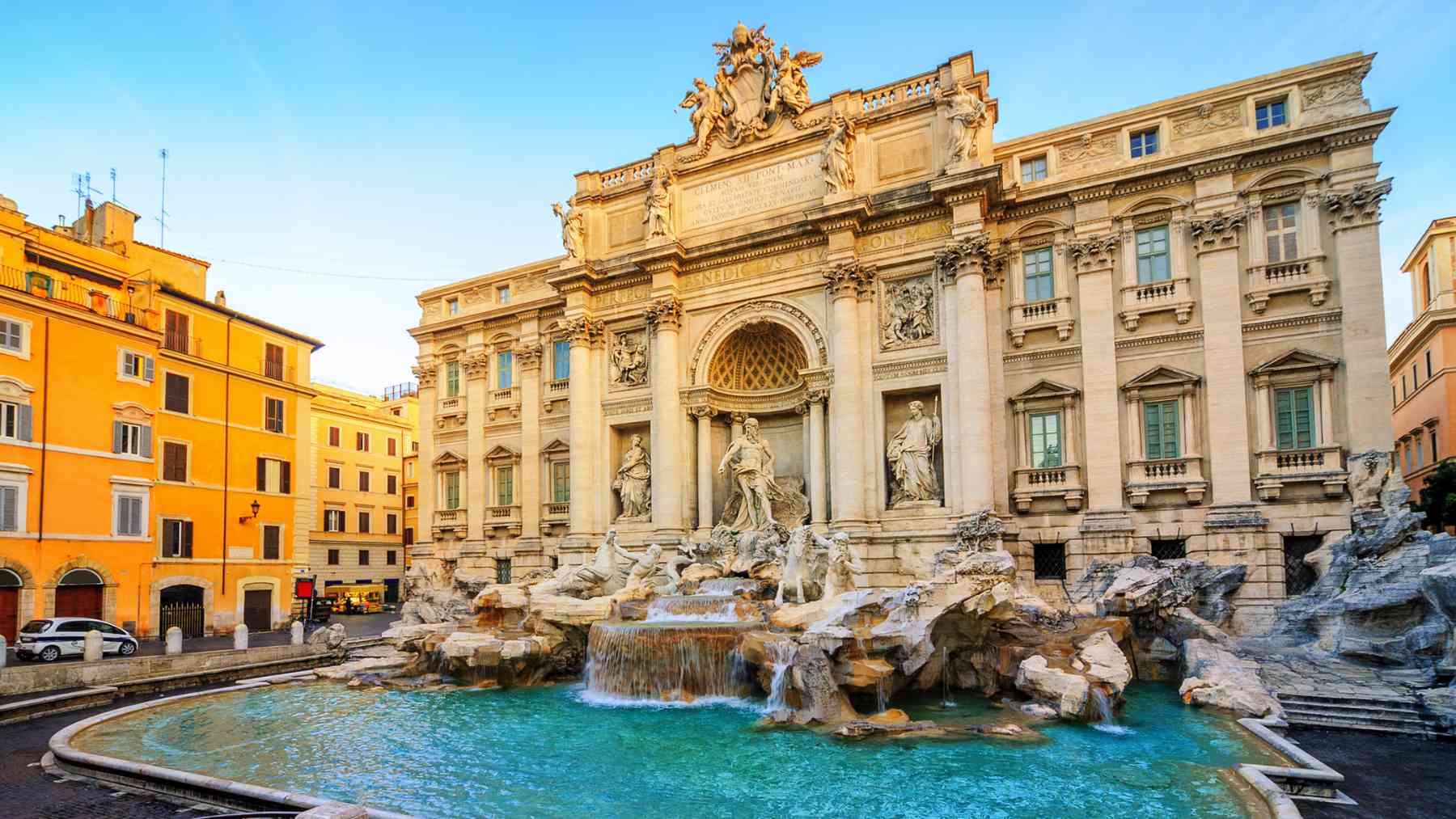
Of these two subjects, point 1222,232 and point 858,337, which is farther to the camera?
point 858,337

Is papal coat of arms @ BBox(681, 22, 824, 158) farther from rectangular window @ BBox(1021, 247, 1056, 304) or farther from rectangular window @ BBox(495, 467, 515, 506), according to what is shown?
rectangular window @ BBox(495, 467, 515, 506)

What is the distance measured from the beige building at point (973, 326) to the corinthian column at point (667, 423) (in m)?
0.08

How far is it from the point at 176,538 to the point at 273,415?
6270mm

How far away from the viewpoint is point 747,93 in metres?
26.5

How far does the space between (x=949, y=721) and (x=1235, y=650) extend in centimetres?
743

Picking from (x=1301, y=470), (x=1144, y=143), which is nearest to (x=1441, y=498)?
(x=1301, y=470)

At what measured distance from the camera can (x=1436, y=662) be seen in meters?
14.2

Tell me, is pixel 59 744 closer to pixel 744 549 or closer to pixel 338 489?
pixel 744 549

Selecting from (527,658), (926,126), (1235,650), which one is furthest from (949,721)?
(926,126)

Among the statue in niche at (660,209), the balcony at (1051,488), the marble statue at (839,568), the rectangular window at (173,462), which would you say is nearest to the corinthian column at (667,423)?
the statue in niche at (660,209)

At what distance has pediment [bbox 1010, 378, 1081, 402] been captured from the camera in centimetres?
2161

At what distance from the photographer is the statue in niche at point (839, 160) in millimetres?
23906

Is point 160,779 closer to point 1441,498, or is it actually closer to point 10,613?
point 10,613

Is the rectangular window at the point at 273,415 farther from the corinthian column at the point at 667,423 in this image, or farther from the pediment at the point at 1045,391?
the pediment at the point at 1045,391
